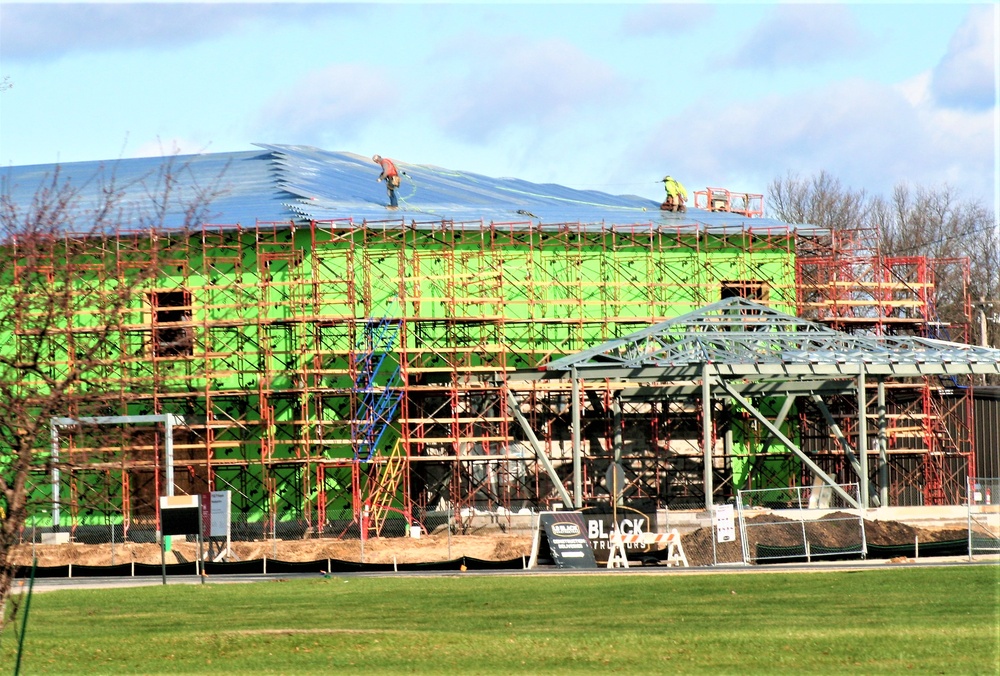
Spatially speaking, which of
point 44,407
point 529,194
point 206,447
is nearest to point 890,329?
→ point 529,194

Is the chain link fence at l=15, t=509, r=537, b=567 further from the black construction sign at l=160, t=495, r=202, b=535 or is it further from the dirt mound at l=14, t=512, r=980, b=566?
the black construction sign at l=160, t=495, r=202, b=535

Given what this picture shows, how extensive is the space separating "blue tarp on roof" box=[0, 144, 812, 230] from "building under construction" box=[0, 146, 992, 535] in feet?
0.89

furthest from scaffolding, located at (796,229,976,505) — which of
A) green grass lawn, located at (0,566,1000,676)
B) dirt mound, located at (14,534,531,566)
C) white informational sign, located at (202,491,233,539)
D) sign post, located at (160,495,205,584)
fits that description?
sign post, located at (160,495,205,584)

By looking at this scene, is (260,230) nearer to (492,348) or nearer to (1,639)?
(492,348)

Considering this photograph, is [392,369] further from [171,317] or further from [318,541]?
[318,541]

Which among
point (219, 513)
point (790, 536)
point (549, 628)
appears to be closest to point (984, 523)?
point (790, 536)

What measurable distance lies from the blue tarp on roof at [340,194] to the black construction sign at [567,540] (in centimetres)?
1317

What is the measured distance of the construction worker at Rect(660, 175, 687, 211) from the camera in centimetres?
5512

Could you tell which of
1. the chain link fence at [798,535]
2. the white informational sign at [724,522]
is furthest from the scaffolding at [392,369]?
the white informational sign at [724,522]

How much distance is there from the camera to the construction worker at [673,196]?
181 feet

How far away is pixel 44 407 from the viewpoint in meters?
12.8

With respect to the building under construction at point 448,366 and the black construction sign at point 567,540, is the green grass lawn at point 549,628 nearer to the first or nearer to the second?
the black construction sign at point 567,540

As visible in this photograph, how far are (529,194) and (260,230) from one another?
16.0m

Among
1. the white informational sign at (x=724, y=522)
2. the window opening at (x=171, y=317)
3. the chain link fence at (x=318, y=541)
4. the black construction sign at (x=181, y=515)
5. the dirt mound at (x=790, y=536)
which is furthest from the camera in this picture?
the window opening at (x=171, y=317)
